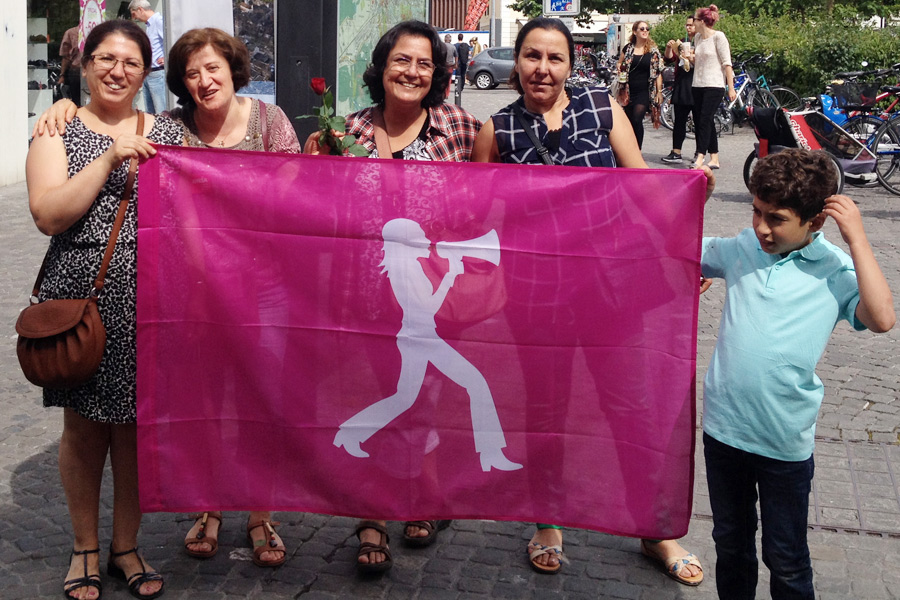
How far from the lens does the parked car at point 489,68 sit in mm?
37375

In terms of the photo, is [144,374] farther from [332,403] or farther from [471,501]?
[471,501]

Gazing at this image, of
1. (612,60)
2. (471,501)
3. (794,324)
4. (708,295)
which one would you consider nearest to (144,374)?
(471,501)

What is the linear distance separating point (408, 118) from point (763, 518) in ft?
6.43

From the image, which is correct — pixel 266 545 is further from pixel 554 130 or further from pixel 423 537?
pixel 554 130

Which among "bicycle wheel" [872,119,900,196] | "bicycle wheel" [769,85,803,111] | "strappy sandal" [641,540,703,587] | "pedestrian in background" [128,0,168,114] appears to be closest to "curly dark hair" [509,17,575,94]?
"strappy sandal" [641,540,703,587]

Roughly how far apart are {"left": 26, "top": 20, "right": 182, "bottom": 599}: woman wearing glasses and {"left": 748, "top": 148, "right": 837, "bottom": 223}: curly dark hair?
191 cm

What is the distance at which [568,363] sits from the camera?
11.6 ft

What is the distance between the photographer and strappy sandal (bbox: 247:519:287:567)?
156 inches

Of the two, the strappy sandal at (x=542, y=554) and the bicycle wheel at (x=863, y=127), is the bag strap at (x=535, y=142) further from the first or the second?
the bicycle wheel at (x=863, y=127)

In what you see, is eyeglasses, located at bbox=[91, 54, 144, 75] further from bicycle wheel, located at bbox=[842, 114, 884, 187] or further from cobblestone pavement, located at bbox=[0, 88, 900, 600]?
bicycle wheel, located at bbox=[842, 114, 884, 187]

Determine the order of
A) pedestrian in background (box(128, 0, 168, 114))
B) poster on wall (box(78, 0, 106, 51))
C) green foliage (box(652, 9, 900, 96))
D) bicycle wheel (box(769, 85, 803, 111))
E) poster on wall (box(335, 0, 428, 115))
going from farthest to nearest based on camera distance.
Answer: bicycle wheel (box(769, 85, 803, 111)), green foliage (box(652, 9, 900, 96)), poster on wall (box(78, 0, 106, 51)), pedestrian in background (box(128, 0, 168, 114)), poster on wall (box(335, 0, 428, 115))

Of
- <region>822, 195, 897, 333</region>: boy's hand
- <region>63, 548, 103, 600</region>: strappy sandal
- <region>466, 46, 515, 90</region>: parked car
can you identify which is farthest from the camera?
<region>466, 46, 515, 90</region>: parked car

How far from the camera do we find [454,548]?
4.18 m

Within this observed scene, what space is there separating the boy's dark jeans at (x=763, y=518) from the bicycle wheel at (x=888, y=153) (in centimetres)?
950
